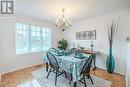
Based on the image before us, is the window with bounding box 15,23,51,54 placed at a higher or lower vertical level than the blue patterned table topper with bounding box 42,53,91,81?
higher

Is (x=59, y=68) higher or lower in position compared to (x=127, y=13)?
lower

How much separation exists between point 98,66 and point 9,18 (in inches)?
161

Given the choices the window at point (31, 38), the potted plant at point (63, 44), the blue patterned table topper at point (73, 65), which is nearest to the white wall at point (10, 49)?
the window at point (31, 38)

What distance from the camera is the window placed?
12.8 feet

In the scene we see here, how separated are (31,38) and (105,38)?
322 centimetres

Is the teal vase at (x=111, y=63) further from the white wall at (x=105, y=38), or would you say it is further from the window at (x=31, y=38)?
the window at (x=31, y=38)

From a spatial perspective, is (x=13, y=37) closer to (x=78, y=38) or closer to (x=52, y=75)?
(x=52, y=75)

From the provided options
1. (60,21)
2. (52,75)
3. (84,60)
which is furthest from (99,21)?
(52,75)

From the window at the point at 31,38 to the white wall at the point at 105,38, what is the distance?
1.55 metres

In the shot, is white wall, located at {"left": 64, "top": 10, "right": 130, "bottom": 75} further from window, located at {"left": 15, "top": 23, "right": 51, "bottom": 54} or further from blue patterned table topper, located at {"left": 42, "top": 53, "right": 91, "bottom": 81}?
blue patterned table topper, located at {"left": 42, "top": 53, "right": 91, "bottom": 81}

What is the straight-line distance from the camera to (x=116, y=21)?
3416mm

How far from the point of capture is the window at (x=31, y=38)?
12.8 ft

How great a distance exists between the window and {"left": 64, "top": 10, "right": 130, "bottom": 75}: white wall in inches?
61.1

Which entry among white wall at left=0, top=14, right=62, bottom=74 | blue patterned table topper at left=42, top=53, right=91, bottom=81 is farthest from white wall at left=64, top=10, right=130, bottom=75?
white wall at left=0, top=14, right=62, bottom=74
